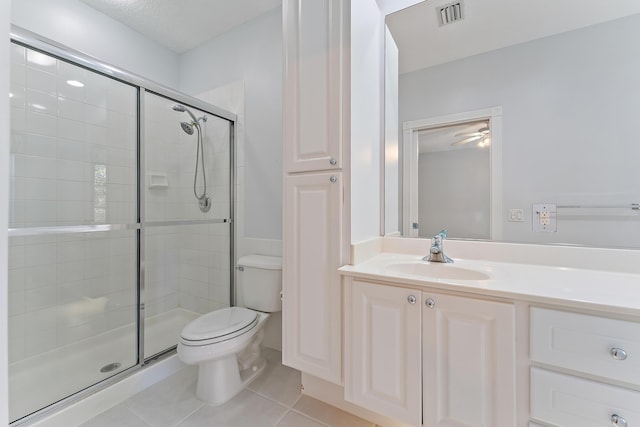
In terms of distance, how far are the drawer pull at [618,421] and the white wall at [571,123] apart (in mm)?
662

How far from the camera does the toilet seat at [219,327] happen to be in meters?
1.39

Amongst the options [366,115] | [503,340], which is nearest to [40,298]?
[366,115]

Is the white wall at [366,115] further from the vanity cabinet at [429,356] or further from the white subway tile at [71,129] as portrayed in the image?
the white subway tile at [71,129]

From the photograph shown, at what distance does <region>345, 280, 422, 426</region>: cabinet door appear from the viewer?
3.19 feet

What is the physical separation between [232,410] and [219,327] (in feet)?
1.37

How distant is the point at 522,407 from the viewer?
2.71 feet

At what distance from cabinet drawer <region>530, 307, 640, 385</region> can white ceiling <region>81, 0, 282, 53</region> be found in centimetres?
242

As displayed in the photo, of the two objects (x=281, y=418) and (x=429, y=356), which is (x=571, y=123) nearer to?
(x=429, y=356)

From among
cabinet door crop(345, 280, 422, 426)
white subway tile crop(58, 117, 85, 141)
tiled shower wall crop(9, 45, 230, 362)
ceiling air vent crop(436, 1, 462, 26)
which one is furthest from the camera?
white subway tile crop(58, 117, 85, 141)

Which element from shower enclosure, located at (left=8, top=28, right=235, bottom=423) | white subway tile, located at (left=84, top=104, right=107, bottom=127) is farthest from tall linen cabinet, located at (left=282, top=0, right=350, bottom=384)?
white subway tile, located at (left=84, top=104, right=107, bottom=127)

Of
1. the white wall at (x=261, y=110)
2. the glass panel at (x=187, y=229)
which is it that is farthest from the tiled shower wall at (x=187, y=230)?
the white wall at (x=261, y=110)

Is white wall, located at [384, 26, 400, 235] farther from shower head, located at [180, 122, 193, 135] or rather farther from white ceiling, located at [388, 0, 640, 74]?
shower head, located at [180, 122, 193, 135]

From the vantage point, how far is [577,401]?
0.76 meters

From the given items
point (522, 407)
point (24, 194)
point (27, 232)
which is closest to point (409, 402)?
point (522, 407)
